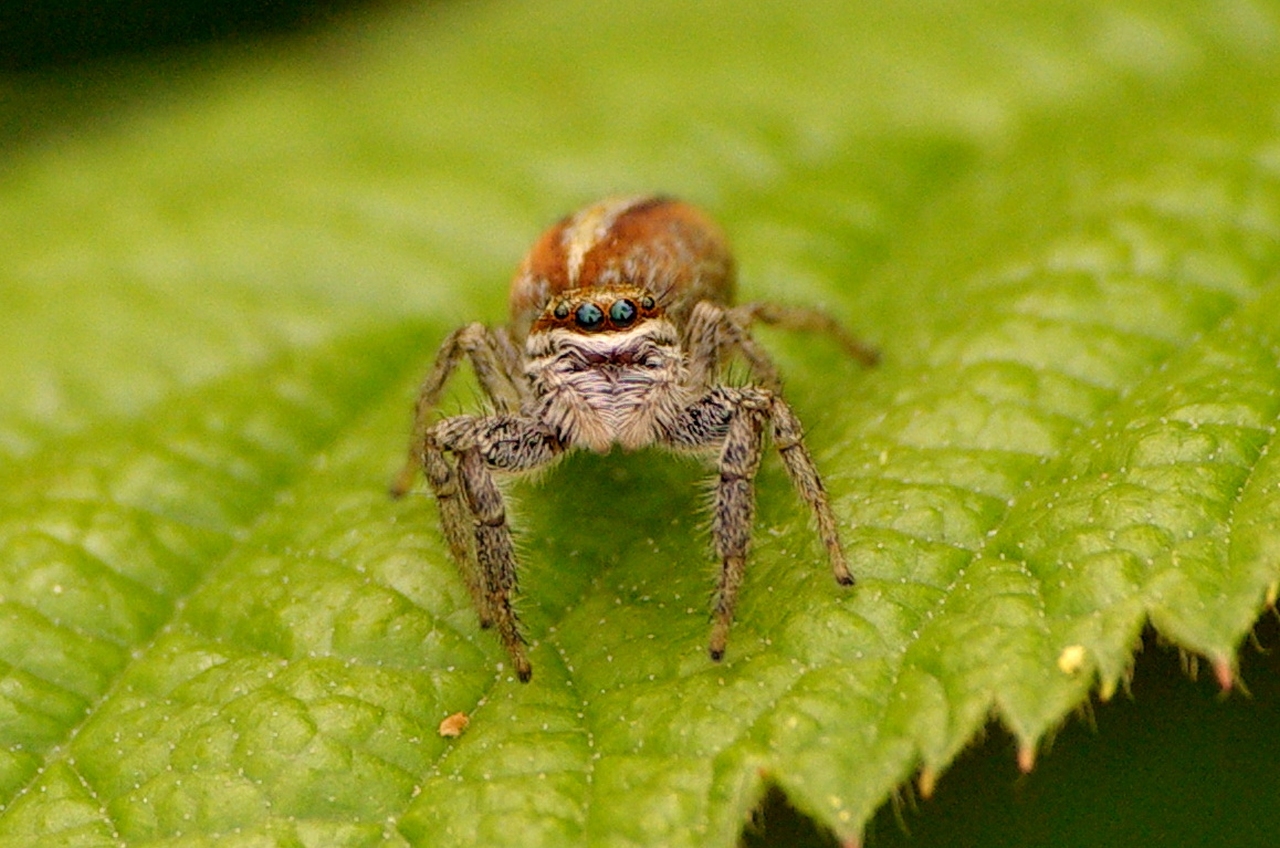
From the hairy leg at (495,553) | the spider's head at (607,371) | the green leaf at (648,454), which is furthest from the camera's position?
the spider's head at (607,371)

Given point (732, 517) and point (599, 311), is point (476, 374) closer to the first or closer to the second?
point (599, 311)

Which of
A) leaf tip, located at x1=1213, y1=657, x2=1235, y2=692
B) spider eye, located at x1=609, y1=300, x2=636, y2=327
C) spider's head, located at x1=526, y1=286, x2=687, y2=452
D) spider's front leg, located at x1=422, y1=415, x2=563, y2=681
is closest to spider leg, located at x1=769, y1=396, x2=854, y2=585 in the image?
spider's head, located at x1=526, y1=286, x2=687, y2=452

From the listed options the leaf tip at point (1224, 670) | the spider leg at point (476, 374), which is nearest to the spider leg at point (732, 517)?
the spider leg at point (476, 374)

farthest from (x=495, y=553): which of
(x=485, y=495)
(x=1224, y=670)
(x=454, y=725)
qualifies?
(x=1224, y=670)

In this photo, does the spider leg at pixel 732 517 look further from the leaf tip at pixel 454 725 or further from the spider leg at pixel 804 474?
the leaf tip at pixel 454 725

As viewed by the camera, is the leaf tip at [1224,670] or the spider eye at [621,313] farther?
the spider eye at [621,313]
